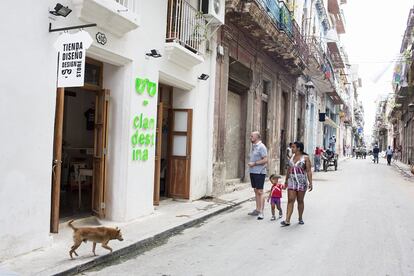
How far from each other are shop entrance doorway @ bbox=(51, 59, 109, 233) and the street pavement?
1.69m

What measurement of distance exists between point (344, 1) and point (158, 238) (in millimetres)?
40965

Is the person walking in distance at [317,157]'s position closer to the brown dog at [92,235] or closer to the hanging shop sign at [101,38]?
the hanging shop sign at [101,38]

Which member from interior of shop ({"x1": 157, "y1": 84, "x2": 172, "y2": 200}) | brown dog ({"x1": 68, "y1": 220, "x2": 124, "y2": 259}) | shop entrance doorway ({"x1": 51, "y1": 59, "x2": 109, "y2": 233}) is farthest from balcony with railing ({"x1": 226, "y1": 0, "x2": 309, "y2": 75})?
brown dog ({"x1": 68, "y1": 220, "x2": 124, "y2": 259})

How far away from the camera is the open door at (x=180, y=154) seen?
11297mm

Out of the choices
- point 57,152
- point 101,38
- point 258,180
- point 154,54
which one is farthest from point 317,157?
point 57,152

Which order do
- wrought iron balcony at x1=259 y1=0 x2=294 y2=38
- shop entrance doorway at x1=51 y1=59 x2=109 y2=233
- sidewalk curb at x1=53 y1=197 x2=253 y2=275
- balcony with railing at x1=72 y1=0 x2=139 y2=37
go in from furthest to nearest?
wrought iron balcony at x1=259 y1=0 x2=294 y2=38 < balcony with railing at x1=72 y1=0 x2=139 y2=37 < shop entrance doorway at x1=51 y1=59 x2=109 y2=233 < sidewalk curb at x1=53 y1=197 x2=253 y2=275

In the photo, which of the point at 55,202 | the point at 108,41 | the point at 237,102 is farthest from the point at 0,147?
the point at 237,102

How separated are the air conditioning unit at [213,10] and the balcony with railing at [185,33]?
6.6 inches

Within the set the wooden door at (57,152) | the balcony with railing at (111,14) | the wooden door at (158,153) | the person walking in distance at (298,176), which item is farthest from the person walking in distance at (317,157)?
the wooden door at (57,152)

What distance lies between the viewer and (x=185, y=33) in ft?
35.0

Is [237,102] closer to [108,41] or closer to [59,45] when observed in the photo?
[108,41]

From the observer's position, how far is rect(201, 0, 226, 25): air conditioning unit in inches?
443

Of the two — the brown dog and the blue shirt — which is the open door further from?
the brown dog

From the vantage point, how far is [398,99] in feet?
132
